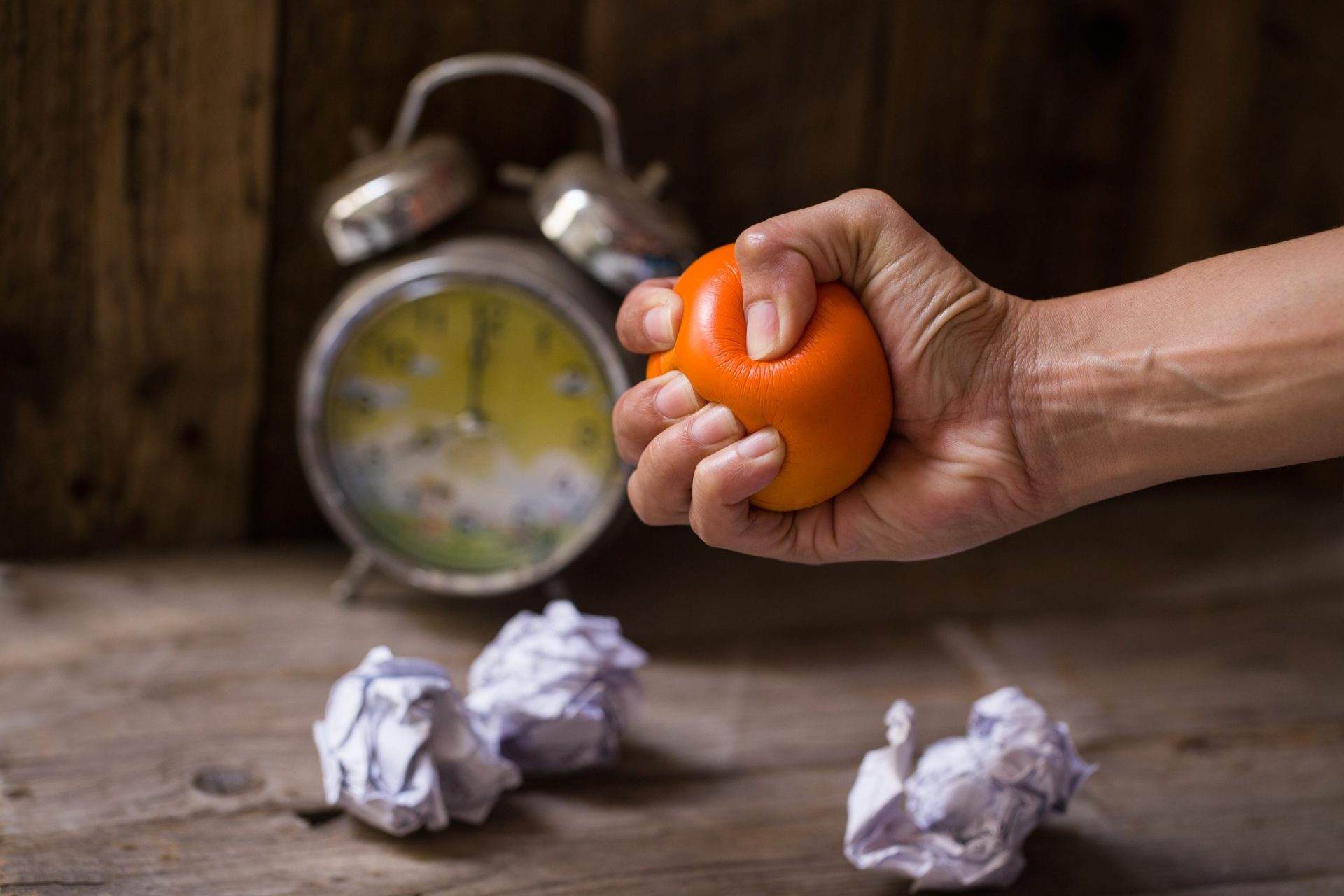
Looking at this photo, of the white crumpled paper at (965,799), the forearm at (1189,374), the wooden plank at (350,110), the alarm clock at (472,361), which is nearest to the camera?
the forearm at (1189,374)

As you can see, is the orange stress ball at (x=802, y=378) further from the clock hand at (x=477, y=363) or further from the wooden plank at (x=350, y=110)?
the wooden plank at (x=350, y=110)

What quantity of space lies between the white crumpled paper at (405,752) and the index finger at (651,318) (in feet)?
1.02

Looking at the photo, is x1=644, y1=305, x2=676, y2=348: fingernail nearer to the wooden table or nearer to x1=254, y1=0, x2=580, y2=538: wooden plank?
the wooden table

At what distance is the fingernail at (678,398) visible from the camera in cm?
83

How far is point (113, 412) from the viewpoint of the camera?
52.2 inches

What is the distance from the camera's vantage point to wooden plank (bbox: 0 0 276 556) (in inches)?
47.3

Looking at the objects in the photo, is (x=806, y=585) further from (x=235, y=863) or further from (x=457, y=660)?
(x=235, y=863)

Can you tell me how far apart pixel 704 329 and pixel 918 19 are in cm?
83

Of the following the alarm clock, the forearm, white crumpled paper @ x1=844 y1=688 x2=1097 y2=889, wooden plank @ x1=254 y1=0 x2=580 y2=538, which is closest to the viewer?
the forearm

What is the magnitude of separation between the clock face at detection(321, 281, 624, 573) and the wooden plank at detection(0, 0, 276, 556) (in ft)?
0.71

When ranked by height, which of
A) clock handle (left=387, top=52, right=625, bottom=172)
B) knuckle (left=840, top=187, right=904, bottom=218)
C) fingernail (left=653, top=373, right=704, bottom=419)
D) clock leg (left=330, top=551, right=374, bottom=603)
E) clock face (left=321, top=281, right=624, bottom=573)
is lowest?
clock leg (left=330, top=551, right=374, bottom=603)

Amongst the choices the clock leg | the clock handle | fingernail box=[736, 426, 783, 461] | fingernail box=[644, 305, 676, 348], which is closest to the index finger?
fingernail box=[644, 305, 676, 348]

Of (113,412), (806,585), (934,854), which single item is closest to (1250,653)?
(806,585)

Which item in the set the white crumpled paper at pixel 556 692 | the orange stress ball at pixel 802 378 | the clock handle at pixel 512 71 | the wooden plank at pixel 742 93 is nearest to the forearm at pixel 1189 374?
the orange stress ball at pixel 802 378
